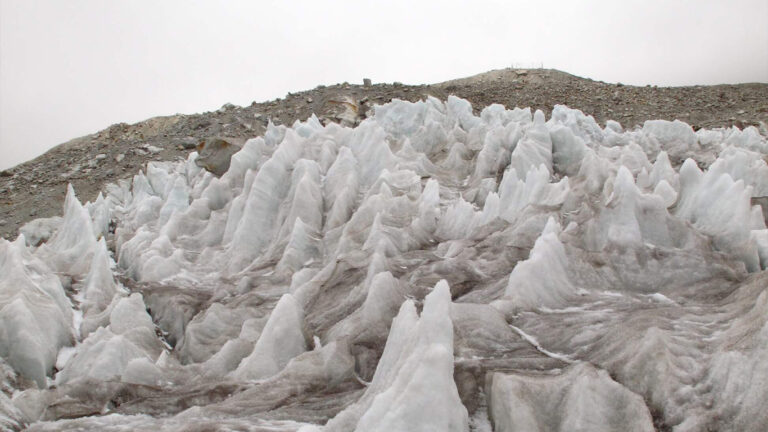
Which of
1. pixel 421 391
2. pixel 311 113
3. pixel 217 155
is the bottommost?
pixel 421 391

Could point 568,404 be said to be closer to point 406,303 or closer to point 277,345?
point 406,303

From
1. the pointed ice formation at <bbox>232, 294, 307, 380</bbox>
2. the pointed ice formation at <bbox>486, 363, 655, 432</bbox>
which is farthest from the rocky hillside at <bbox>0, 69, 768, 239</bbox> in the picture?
the pointed ice formation at <bbox>486, 363, 655, 432</bbox>

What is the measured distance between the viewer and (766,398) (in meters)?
4.53

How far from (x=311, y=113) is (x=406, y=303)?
27.3 m

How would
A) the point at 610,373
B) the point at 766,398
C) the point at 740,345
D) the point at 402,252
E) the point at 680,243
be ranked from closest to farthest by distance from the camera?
1. the point at 766,398
2. the point at 740,345
3. the point at 610,373
4. the point at 680,243
5. the point at 402,252

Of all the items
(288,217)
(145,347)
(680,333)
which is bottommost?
(145,347)

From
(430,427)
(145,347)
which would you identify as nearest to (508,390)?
(430,427)

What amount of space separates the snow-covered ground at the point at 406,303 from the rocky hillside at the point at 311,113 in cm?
1157

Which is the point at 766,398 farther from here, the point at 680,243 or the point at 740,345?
the point at 680,243

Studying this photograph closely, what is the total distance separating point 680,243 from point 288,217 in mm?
8888

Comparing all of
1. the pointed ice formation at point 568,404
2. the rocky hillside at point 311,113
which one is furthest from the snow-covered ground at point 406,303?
the rocky hillside at point 311,113

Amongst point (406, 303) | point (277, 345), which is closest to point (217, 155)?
point (277, 345)

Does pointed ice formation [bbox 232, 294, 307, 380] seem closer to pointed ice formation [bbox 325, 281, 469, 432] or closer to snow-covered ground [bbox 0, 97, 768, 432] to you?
snow-covered ground [bbox 0, 97, 768, 432]

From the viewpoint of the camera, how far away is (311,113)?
1271 inches
